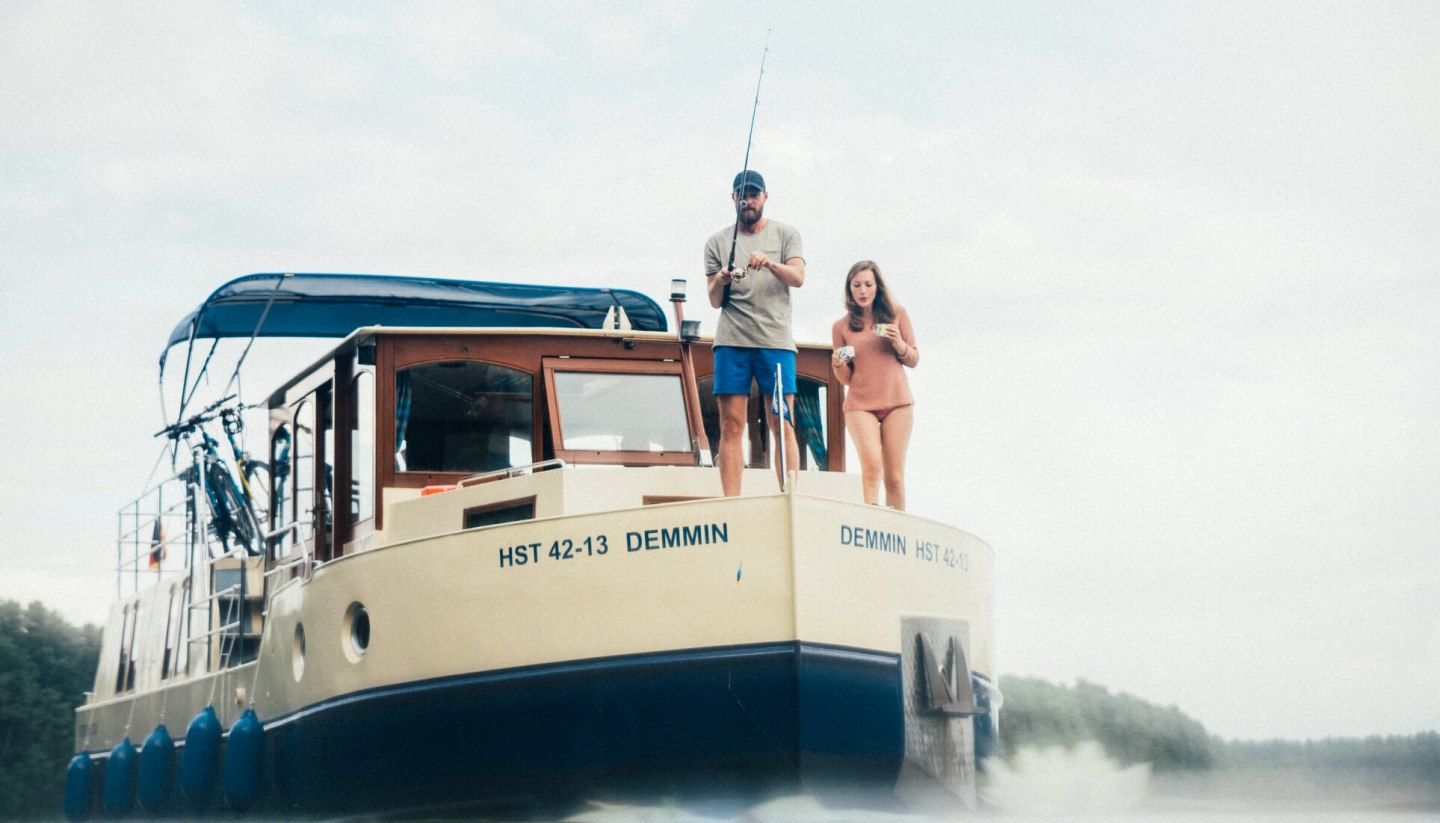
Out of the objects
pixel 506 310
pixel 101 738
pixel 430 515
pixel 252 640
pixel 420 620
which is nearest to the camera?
pixel 420 620

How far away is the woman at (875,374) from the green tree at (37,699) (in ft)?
81.8

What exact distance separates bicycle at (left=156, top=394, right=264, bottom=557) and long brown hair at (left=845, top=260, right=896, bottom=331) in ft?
23.5

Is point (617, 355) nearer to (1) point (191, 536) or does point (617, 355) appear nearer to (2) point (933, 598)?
(2) point (933, 598)

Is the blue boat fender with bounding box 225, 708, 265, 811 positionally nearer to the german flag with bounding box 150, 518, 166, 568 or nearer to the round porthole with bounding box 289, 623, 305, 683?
the round porthole with bounding box 289, 623, 305, 683

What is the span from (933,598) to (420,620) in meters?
3.29

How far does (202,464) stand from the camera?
16812 mm

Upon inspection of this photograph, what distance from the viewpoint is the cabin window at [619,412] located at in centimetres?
1255

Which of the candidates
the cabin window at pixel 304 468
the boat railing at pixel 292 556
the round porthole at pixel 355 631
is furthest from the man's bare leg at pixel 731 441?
the cabin window at pixel 304 468

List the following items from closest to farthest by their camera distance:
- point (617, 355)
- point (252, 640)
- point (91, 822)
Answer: point (617, 355), point (252, 640), point (91, 822)

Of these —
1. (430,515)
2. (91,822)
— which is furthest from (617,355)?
(91,822)

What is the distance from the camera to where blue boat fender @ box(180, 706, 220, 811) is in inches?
560

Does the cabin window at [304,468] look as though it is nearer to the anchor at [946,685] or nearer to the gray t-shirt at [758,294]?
the gray t-shirt at [758,294]

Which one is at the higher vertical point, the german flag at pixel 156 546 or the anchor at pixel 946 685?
the german flag at pixel 156 546

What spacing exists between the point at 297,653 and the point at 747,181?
4.83 meters
